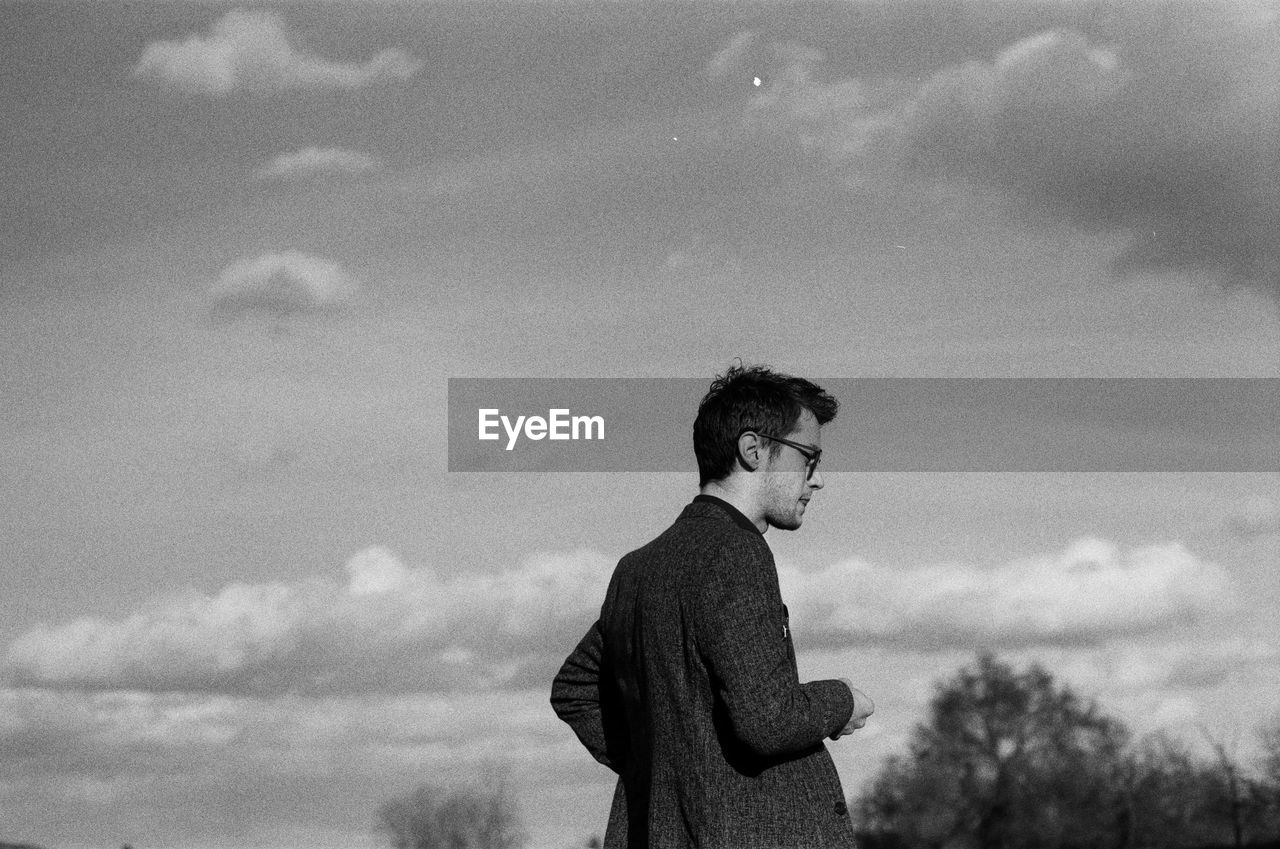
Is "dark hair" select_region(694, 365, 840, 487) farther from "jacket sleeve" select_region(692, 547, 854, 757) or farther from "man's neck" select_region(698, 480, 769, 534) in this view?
"jacket sleeve" select_region(692, 547, 854, 757)

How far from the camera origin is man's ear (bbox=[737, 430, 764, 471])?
9.59 ft

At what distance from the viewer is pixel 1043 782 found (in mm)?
20672

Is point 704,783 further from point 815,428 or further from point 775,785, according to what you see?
point 815,428

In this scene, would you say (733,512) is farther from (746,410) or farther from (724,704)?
(724,704)

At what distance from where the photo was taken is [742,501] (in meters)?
2.92

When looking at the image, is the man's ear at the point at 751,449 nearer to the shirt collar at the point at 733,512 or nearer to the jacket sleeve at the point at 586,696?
the shirt collar at the point at 733,512

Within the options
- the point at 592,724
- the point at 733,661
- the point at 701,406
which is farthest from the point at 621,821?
the point at 701,406

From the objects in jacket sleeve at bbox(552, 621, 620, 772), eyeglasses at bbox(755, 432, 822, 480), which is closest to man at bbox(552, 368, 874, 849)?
eyeglasses at bbox(755, 432, 822, 480)

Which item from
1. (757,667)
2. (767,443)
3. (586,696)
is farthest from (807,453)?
(586,696)

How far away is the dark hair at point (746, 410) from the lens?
294 cm

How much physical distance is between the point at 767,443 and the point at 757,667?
0.43 meters

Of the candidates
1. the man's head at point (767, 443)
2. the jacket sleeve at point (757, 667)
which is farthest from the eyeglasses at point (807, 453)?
the jacket sleeve at point (757, 667)

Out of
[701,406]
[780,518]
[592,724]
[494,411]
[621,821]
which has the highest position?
[494,411]

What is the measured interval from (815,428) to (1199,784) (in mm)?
18764
